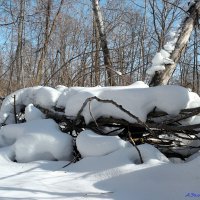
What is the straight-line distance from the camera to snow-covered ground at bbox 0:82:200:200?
2.32 metres

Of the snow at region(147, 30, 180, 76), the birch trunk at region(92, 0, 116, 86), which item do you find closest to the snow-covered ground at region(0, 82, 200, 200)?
the snow at region(147, 30, 180, 76)

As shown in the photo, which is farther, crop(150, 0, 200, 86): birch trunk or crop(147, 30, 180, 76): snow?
crop(150, 0, 200, 86): birch trunk

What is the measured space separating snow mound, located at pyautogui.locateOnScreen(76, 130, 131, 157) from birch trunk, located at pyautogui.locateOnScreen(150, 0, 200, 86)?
6.96ft

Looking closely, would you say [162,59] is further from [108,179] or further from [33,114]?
[108,179]

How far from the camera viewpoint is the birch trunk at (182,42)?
5051 mm

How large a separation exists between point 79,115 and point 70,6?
776 cm

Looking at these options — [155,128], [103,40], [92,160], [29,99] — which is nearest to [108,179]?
[92,160]

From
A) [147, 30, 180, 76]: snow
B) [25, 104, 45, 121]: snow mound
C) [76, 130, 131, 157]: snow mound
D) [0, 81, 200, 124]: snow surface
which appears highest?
[147, 30, 180, 76]: snow

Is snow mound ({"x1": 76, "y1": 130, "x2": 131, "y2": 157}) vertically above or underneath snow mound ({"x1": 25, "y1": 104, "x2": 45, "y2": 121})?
underneath

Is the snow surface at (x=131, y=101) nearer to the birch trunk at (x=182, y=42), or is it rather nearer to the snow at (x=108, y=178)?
the snow at (x=108, y=178)

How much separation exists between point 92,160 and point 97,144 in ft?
0.55

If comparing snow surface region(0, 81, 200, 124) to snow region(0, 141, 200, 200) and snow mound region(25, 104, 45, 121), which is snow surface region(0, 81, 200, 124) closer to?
snow mound region(25, 104, 45, 121)

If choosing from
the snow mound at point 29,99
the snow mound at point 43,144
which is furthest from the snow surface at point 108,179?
the snow mound at point 29,99

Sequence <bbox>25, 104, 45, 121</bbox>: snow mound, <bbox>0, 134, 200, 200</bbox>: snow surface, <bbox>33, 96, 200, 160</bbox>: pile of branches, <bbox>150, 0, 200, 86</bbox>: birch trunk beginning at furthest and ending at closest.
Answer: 1. <bbox>150, 0, 200, 86</bbox>: birch trunk
2. <bbox>25, 104, 45, 121</bbox>: snow mound
3. <bbox>33, 96, 200, 160</bbox>: pile of branches
4. <bbox>0, 134, 200, 200</bbox>: snow surface
